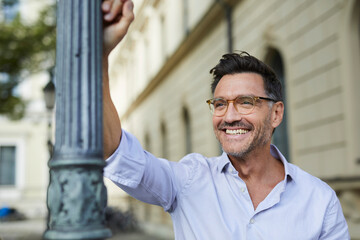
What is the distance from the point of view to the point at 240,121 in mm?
2256

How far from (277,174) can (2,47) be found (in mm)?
14438

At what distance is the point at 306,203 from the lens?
220 cm

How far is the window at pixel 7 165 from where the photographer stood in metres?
33.1

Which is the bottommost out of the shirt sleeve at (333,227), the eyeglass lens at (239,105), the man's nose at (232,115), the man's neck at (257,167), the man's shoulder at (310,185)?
the shirt sleeve at (333,227)

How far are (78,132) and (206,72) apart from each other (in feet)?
39.4

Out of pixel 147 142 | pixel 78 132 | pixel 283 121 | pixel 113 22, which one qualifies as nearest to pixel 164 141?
pixel 147 142

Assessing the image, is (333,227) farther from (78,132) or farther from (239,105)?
(78,132)

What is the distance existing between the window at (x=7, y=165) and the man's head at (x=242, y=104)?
108 ft

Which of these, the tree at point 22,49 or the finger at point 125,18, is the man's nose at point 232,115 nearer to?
the finger at point 125,18

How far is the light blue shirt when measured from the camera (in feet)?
6.82

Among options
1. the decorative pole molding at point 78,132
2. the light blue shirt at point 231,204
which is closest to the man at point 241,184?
the light blue shirt at point 231,204

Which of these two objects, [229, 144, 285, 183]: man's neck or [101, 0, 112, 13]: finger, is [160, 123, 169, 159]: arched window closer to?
[229, 144, 285, 183]: man's neck

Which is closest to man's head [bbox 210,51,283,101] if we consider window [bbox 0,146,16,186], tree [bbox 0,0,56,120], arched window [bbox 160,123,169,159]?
tree [bbox 0,0,56,120]

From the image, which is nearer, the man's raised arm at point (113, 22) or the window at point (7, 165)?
the man's raised arm at point (113, 22)
